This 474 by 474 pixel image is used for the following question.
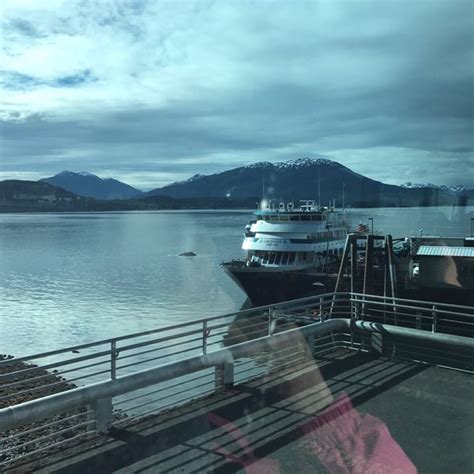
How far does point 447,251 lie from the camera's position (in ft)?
73.7

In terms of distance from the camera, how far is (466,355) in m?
6.73

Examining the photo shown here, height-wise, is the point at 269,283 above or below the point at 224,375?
below

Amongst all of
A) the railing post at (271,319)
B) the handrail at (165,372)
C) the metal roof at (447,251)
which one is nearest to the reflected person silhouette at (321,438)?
the handrail at (165,372)

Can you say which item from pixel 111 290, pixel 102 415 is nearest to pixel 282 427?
pixel 102 415

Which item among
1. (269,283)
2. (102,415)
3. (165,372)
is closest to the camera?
(102,415)

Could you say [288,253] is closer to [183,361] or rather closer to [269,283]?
[269,283]

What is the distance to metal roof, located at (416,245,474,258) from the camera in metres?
21.5

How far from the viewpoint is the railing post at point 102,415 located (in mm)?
4754

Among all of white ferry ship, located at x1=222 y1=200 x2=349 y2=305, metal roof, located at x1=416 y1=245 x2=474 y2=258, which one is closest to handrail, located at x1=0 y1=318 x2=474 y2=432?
metal roof, located at x1=416 y1=245 x2=474 y2=258

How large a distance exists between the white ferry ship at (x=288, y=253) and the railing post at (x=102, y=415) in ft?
88.0

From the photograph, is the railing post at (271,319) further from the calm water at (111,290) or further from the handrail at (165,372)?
the calm water at (111,290)

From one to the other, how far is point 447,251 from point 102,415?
2048cm

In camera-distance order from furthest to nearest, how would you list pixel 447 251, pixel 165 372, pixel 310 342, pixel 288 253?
pixel 288 253 → pixel 447 251 → pixel 310 342 → pixel 165 372

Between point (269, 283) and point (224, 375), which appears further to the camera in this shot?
point (269, 283)
